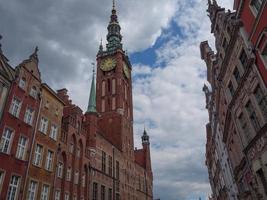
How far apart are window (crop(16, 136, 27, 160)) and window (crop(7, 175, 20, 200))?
1.71 meters

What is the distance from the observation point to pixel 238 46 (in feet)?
61.0

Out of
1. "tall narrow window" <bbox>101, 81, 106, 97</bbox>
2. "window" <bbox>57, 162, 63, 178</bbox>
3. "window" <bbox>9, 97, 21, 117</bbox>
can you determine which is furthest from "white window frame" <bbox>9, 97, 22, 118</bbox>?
"tall narrow window" <bbox>101, 81, 106, 97</bbox>

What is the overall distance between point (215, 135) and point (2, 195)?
27364 millimetres

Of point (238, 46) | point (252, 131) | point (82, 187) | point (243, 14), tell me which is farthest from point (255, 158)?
point (82, 187)

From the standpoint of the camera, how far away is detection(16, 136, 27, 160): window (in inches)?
859

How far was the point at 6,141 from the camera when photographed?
20.7 meters

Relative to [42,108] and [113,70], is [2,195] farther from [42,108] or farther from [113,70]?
[113,70]

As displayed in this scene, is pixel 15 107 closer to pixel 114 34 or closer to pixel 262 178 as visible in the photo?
pixel 262 178

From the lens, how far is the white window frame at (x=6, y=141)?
2012cm

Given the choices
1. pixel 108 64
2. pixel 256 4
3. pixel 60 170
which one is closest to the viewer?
pixel 256 4

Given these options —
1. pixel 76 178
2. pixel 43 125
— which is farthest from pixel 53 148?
pixel 76 178

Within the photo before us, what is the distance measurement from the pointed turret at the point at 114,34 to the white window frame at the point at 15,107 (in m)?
46.9

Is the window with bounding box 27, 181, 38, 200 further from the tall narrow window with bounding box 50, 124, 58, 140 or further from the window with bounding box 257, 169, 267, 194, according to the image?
the window with bounding box 257, 169, 267, 194

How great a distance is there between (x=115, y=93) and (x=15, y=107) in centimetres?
3932
